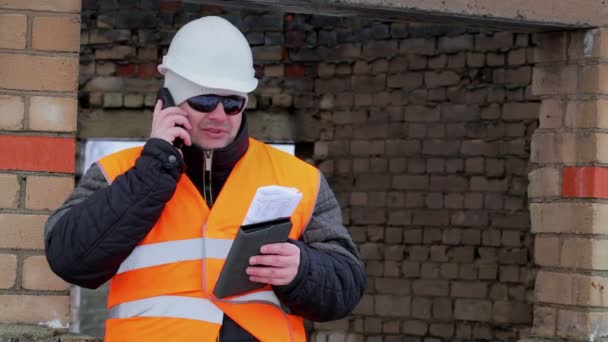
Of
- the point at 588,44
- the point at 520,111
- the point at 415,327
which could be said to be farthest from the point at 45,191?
the point at 415,327

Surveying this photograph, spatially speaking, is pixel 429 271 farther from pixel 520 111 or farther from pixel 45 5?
pixel 45 5

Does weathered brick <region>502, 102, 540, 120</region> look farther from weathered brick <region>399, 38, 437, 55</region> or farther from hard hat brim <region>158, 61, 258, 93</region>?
hard hat brim <region>158, 61, 258, 93</region>

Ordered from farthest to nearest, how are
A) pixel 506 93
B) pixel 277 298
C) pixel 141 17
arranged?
pixel 141 17, pixel 506 93, pixel 277 298

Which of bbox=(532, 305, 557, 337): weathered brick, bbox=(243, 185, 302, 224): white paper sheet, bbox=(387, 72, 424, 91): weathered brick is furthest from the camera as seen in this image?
bbox=(387, 72, 424, 91): weathered brick

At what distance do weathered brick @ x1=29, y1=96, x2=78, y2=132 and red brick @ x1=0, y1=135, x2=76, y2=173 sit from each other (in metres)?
0.04

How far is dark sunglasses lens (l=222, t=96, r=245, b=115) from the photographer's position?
3203 mm

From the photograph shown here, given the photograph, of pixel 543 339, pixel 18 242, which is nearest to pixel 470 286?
pixel 543 339

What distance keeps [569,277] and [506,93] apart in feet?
8.32

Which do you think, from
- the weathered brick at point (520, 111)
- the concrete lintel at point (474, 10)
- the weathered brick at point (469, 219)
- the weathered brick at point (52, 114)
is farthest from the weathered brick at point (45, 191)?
the weathered brick at point (469, 219)

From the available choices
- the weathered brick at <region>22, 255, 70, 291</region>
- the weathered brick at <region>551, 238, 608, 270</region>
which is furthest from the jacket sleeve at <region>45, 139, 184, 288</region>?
→ the weathered brick at <region>551, 238, 608, 270</region>

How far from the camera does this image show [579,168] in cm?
528

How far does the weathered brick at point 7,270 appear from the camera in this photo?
416 centimetres

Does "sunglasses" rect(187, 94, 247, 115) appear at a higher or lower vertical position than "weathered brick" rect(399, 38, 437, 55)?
lower

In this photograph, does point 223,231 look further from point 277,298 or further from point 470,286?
point 470,286
